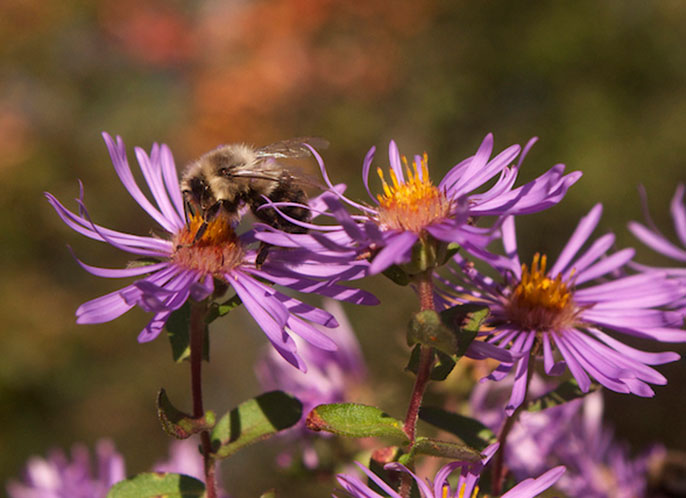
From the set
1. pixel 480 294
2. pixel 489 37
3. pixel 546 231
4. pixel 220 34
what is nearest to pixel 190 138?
pixel 220 34

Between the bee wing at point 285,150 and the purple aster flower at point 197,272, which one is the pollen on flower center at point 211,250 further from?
the bee wing at point 285,150

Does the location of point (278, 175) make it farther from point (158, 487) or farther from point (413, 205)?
point (158, 487)

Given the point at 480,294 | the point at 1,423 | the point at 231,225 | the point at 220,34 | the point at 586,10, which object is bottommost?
the point at 1,423

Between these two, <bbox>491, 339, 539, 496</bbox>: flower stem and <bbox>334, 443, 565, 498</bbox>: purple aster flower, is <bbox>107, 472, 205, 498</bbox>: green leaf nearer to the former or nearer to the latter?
<bbox>334, 443, 565, 498</bbox>: purple aster flower

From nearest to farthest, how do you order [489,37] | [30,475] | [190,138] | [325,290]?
[325,290] → [30,475] → [489,37] → [190,138]

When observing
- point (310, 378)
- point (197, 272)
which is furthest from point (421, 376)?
point (310, 378)

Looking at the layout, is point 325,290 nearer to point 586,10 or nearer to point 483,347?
point 483,347
